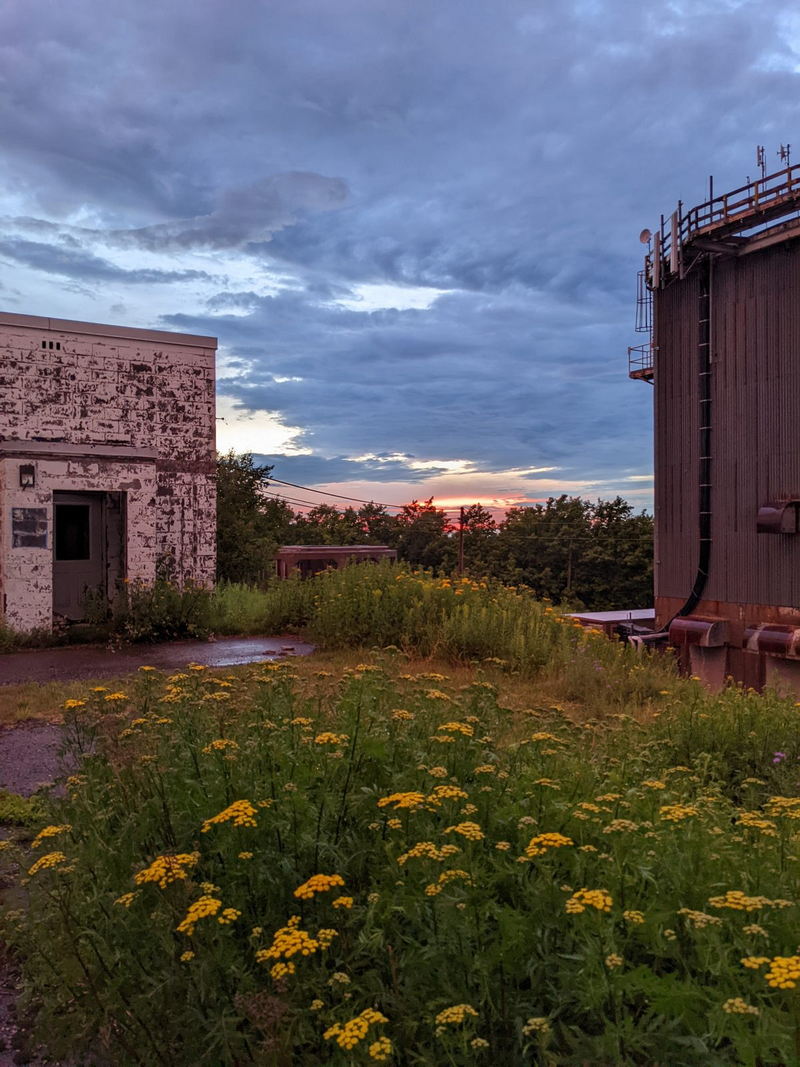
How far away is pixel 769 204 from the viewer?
64.2ft

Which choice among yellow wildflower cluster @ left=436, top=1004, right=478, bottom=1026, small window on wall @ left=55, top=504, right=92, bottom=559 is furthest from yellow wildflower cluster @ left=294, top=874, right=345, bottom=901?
small window on wall @ left=55, top=504, right=92, bottom=559

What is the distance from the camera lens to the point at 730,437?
2103 centimetres

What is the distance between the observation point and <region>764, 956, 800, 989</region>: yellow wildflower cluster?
1645 mm

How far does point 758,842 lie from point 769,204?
832 inches

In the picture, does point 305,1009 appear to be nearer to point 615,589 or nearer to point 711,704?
point 711,704

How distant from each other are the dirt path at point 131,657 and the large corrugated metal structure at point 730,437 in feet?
46.5

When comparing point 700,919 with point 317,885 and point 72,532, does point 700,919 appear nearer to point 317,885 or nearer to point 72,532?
point 317,885

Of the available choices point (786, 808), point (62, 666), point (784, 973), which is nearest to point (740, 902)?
point (784, 973)

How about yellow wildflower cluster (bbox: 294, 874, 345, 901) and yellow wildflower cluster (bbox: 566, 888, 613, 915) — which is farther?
yellow wildflower cluster (bbox: 294, 874, 345, 901)

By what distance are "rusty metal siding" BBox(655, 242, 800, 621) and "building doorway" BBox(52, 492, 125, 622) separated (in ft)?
53.0

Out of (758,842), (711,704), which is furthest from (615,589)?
(758,842)

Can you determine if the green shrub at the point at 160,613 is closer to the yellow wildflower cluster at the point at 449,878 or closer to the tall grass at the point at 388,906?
the tall grass at the point at 388,906

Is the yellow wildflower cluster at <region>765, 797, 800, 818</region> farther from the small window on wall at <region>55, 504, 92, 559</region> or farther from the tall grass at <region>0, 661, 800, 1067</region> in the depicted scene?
the small window on wall at <region>55, 504, 92, 559</region>

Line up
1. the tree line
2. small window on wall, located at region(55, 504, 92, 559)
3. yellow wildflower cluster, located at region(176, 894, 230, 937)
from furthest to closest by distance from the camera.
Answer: the tree line < small window on wall, located at region(55, 504, 92, 559) < yellow wildflower cluster, located at region(176, 894, 230, 937)
